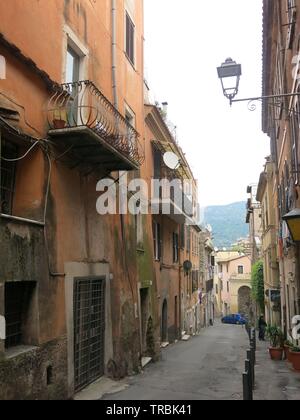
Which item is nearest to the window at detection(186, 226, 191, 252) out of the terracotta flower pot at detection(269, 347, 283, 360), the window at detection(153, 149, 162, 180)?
the window at detection(153, 149, 162, 180)

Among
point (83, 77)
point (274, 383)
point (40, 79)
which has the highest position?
point (83, 77)

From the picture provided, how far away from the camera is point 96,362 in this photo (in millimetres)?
10258

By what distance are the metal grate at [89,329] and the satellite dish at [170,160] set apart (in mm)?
9834

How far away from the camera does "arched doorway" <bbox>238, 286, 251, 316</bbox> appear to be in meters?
68.2

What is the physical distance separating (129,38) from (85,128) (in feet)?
24.7

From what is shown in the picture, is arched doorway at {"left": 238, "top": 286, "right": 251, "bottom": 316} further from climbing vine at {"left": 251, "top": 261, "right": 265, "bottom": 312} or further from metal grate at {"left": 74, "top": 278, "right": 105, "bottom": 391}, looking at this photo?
metal grate at {"left": 74, "top": 278, "right": 105, "bottom": 391}

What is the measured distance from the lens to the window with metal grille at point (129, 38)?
14.3 meters

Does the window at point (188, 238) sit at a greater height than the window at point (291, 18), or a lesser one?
lesser

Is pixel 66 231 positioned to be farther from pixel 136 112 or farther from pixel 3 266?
pixel 136 112

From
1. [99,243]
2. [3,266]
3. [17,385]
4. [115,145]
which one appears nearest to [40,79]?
[115,145]

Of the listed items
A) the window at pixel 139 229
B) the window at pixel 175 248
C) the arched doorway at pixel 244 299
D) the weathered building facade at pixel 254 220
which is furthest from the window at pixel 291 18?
the arched doorway at pixel 244 299

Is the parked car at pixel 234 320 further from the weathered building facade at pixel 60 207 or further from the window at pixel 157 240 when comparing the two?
the weathered building facade at pixel 60 207

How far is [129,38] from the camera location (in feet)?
47.4

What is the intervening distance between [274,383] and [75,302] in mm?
4737
